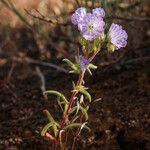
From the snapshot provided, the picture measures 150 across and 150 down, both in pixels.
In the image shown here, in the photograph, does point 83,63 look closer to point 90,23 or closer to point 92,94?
point 90,23

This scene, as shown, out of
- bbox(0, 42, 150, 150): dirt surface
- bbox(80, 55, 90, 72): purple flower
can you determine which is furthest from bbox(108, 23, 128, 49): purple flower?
bbox(0, 42, 150, 150): dirt surface

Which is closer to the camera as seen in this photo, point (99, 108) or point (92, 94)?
point (99, 108)

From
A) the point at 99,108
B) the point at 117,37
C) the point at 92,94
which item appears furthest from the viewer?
the point at 92,94

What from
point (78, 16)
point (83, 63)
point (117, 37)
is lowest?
point (83, 63)

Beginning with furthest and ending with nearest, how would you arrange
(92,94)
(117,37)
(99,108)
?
(92,94)
(99,108)
(117,37)

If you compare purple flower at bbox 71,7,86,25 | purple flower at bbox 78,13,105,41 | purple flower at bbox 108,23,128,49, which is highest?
purple flower at bbox 71,7,86,25

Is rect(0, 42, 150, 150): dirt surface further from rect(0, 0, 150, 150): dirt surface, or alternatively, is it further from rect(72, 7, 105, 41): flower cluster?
rect(72, 7, 105, 41): flower cluster

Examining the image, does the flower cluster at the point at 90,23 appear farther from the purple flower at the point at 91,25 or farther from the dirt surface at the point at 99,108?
the dirt surface at the point at 99,108

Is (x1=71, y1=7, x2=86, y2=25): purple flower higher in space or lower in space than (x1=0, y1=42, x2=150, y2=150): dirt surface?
higher

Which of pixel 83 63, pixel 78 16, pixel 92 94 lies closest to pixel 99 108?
pixel 92 94
